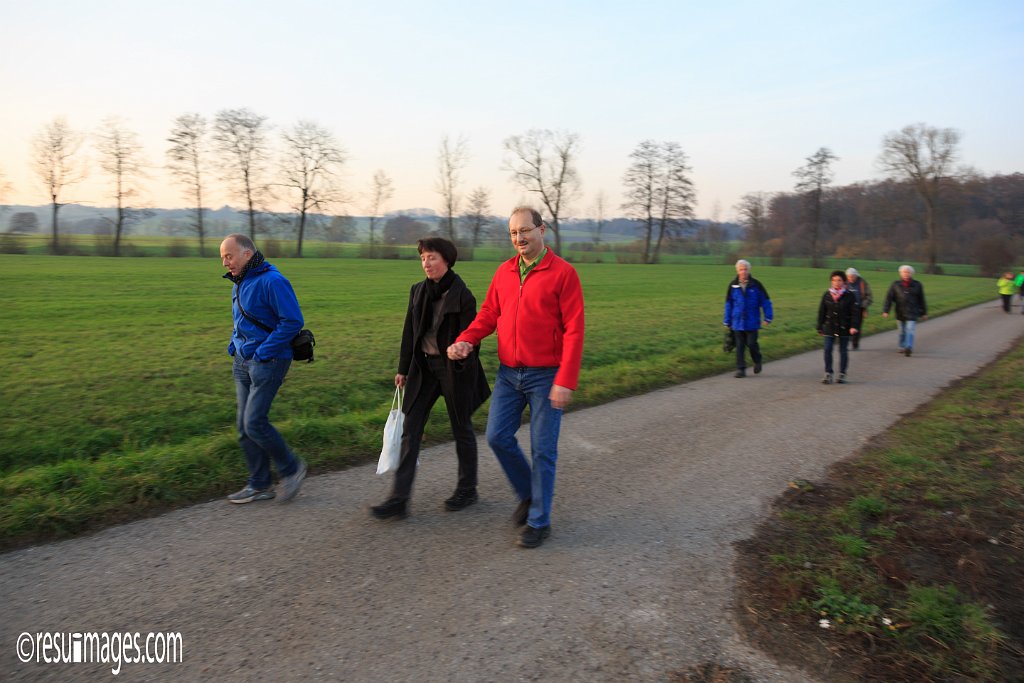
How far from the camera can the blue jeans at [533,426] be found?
436 cm

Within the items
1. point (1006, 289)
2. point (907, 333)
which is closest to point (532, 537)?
point (907, 333)

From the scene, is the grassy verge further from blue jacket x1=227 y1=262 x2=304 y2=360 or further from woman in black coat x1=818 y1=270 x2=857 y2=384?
woman in black coat x1=818 y1=270 x2=857 y2=384

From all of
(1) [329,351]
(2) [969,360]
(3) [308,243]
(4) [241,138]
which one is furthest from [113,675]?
(4) [241,138]

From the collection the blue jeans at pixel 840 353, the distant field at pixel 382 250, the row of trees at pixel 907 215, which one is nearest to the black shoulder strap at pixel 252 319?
the blue jeans at pixel 840 353

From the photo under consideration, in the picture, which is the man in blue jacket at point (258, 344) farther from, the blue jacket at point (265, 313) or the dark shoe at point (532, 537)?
the dark shoe at point (532, 537)

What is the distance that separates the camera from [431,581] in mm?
3816

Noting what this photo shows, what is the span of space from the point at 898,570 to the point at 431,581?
2624 mm

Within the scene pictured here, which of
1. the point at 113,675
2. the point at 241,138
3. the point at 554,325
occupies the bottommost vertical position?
the point at 113,675

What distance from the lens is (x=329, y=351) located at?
12.8 metres

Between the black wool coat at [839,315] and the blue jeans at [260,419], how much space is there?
9.19 m

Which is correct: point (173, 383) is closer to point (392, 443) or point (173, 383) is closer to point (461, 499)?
point (392, 443)

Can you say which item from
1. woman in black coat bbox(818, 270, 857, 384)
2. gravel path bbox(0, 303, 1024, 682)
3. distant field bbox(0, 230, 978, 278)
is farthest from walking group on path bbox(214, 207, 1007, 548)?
distant field bbox(0, 230, 978, 278)

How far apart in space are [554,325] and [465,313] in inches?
29.6

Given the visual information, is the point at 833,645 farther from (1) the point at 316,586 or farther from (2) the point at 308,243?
(2) the point at 308,243
